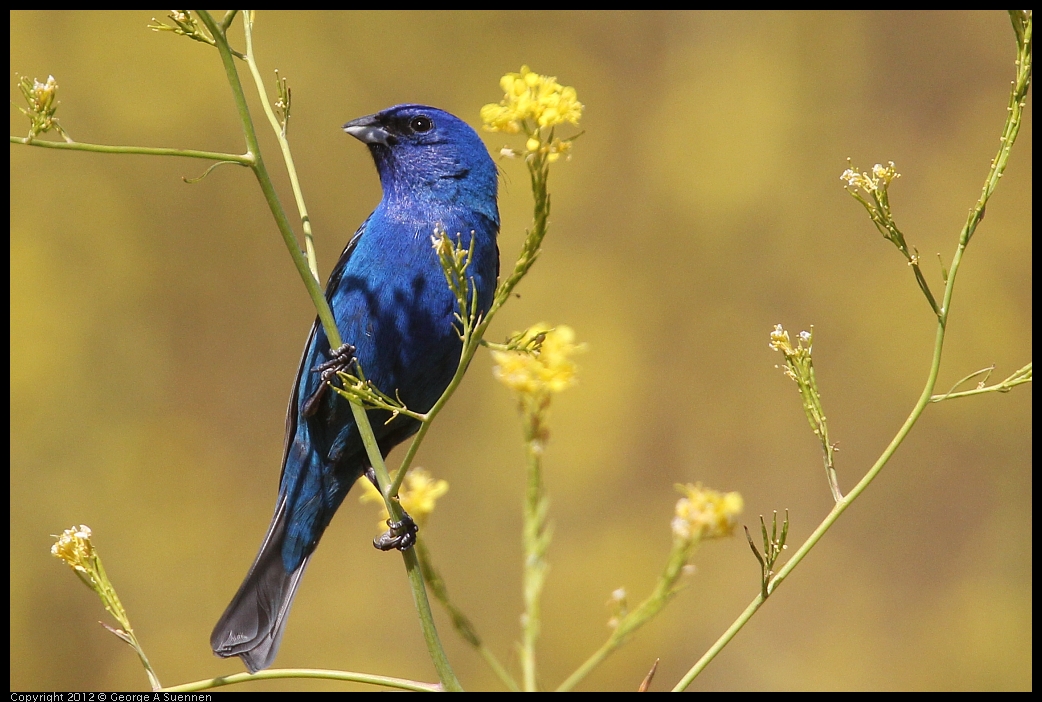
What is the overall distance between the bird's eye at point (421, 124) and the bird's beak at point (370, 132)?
0.35ft

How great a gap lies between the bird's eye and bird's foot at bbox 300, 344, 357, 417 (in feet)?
3.72

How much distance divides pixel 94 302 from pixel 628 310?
178 inches

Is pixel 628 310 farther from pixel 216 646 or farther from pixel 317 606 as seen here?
pixel 216 646

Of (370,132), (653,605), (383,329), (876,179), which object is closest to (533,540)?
(653,605)

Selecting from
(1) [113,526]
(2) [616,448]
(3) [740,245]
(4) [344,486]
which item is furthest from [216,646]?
(3) [740,245]

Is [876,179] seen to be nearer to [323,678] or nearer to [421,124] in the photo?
[323,678]

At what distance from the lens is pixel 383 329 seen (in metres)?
3.22

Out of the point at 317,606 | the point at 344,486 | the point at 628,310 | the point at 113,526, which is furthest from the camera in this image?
the point at 628,310

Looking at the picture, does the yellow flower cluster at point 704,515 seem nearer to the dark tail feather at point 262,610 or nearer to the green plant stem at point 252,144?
the green plant stem at point 252,144

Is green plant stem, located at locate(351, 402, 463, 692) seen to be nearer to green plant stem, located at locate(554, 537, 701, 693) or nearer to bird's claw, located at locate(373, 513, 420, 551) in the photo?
bird's claw, located at locate(373, 513, 420, 551)

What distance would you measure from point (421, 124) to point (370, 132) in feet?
0.69

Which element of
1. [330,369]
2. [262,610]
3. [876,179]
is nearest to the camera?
[876,179]

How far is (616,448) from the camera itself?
26.8 feet

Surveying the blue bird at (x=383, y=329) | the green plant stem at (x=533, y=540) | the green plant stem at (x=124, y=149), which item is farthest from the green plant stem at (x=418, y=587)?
the blue bird at (x=383, y=329)
